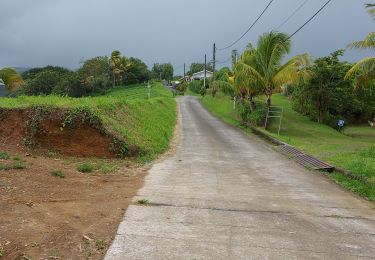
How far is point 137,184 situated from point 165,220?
9.24 feet

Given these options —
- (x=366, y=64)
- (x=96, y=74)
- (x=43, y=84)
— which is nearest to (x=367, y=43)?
(x=366, y=64)

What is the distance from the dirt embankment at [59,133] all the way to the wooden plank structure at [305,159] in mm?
5788

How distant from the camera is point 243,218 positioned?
728 centimetres

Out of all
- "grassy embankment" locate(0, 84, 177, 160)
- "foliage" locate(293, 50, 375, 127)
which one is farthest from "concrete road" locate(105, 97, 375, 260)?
"foliage" locate(293, 50, 375, 127)

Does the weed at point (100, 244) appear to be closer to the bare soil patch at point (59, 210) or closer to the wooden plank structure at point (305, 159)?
the bare soil patch at point (59, 210)

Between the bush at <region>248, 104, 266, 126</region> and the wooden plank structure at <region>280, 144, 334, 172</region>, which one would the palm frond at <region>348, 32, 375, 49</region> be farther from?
the bush at <region>248, 104, 266, 126</region>

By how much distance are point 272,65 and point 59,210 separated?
20427mm

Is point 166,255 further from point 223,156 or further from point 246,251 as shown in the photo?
point 223,156

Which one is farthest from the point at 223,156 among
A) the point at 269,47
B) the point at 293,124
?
the point at 293,124

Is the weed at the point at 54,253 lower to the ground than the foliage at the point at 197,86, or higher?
higher

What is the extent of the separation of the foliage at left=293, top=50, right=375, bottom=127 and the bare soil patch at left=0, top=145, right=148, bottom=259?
937 inches

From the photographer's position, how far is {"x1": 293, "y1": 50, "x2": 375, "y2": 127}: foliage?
30.7 m

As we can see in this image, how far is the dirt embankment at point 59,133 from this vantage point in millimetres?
11671

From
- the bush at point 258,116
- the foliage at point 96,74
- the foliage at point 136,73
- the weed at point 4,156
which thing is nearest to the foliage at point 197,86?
the foliage at point 136,73
